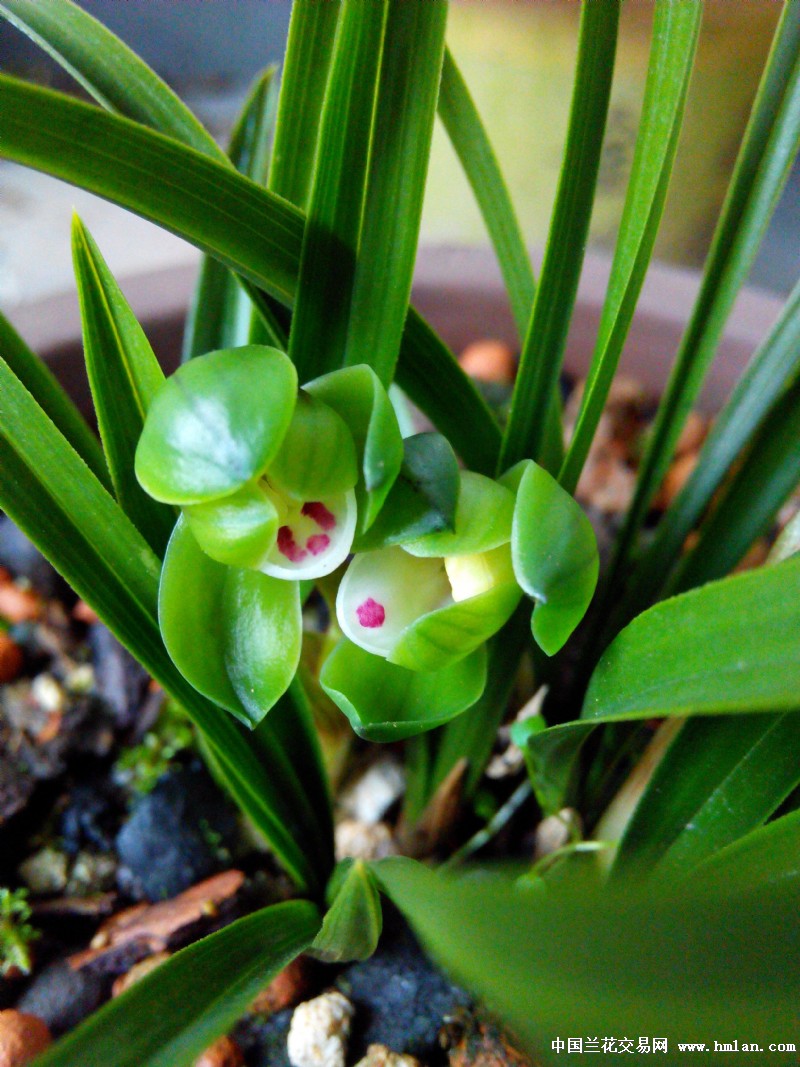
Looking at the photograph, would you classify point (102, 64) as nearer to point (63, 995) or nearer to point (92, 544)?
point (92, 544)

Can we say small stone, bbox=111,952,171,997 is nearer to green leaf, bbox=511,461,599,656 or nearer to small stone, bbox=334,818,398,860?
small stone, bbox=334,818,398,860

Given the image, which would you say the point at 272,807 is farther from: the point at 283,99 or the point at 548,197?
the point at 548,197

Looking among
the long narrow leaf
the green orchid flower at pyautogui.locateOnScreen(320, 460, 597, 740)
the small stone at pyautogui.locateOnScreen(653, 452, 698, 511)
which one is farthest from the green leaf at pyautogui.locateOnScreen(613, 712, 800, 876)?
the small stone at pyautogui.locateOnScreen(653, 452, 698, 511)

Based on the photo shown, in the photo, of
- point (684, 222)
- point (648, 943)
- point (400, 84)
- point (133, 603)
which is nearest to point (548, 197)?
point (684, 222)

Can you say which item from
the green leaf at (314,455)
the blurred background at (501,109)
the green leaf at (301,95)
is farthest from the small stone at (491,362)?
the green leaf at (314,455)

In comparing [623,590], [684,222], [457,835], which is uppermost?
[684,222]

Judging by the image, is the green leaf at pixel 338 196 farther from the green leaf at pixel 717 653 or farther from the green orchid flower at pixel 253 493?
the green leaf at pixel 717 653

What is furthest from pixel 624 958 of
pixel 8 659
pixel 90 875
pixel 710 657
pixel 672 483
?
pixel 672 483

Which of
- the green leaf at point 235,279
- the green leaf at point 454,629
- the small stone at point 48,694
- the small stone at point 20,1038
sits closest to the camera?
the green leaf at point 454,629
